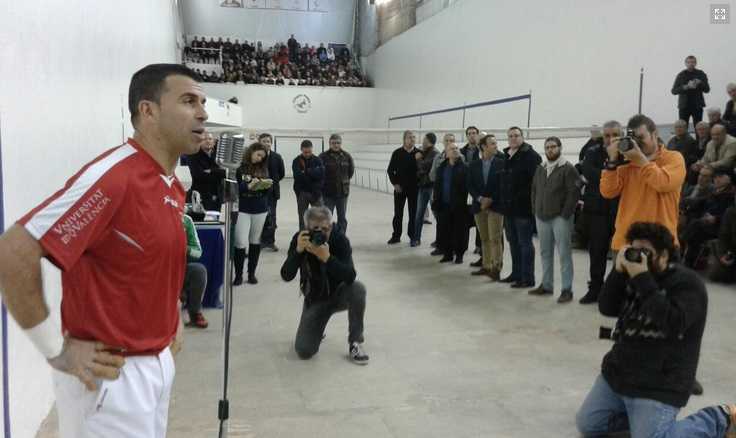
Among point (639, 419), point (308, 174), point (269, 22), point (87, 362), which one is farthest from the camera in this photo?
point (269, 22)

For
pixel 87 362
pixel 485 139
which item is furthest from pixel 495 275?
pixel 87 362

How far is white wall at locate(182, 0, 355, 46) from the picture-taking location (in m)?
25.2

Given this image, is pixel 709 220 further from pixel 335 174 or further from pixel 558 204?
pixel 335 174

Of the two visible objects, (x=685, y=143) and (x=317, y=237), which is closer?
(x=317, y=237)

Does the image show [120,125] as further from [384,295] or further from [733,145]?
[733,145]

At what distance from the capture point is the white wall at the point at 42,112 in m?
2.44

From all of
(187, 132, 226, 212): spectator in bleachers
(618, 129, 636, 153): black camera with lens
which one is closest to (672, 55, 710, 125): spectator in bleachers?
(618, 129, 636, 153): black camera with lens

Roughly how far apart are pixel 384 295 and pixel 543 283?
1.52 meters

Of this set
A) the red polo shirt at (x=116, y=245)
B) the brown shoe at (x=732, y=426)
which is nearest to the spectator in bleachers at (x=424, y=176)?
the brown shoe at (x=732, y=426)

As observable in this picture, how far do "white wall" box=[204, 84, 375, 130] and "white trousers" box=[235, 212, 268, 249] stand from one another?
17962mm

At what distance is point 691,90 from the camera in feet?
28.1

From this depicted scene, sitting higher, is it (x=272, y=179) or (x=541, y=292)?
(x=272, y=179)

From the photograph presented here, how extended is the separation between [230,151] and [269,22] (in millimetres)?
25307

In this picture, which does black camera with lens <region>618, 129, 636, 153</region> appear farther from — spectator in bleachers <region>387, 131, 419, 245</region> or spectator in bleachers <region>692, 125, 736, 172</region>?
spectator in bleachers <region>387, 131, 419, 245</region>
